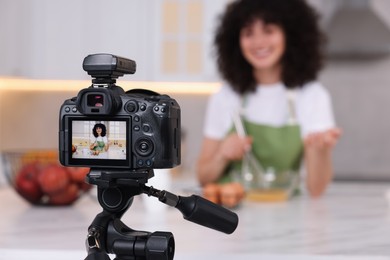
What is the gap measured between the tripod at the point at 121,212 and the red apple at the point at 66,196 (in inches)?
33.0

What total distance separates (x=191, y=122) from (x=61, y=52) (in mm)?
801

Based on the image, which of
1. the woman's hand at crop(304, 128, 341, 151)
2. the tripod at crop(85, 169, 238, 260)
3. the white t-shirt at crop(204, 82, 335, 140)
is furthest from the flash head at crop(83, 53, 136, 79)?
the white t-shirt at crop(204, 82, 335, 140)

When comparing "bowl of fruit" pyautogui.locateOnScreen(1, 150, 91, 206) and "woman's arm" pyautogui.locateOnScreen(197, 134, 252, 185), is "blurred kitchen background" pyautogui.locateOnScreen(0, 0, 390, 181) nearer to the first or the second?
"woman's arm" pyautogui.locateOnScreen(197, 134, 252, 185)

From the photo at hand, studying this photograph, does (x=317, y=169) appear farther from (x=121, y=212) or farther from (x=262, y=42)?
(x=121, y=212)

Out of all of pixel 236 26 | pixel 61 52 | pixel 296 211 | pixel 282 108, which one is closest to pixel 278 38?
pixel 236 26

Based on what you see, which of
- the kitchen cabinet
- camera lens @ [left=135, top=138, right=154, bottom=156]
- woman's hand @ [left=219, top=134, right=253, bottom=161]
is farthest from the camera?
the kitchen cabinet

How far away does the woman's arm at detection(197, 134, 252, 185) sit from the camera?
203 cm

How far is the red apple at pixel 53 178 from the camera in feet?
5.19

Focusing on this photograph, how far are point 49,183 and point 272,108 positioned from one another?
97 centimetres

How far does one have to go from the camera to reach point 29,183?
163 centimetres

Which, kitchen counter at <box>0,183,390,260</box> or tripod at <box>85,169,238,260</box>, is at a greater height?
→ tripod at <box>85,169,238,260</box>

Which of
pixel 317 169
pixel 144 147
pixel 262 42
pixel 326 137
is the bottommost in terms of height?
pixel 317 169

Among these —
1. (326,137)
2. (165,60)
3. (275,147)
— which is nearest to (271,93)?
(275,147)

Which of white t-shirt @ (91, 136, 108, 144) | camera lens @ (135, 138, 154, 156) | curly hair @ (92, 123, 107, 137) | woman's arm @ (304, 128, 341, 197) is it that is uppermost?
curly hair @ (92, 123, 107, 137)
